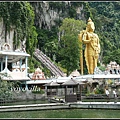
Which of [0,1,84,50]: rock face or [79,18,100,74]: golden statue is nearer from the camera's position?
[79,18,100,74]: golden statue

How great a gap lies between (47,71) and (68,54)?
13.2 feet

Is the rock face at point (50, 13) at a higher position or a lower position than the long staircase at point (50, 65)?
higher

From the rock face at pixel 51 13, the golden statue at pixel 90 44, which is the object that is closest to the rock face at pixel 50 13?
the rock face at pixel 51 13

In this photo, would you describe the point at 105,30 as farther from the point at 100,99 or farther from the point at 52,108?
the point at 52,108

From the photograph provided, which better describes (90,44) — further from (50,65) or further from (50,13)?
(50,13)

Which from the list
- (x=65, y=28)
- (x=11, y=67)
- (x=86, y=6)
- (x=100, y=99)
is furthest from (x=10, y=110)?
(x=86, y=6)

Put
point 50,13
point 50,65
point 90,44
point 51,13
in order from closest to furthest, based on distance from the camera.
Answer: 1. point 90,44
2. point 50,65
3. point 50,13
4. point 51,13

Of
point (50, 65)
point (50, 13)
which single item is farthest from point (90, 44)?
point (50, 13)

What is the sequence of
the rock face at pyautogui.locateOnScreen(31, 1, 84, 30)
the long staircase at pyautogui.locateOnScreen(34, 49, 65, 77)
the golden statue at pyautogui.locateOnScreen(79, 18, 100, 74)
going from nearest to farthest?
the golden statue at pyautogui.locateOnScreen(79, 18, 100, 74)
the long staircase at pyautogui.locateOnScreen(34, 49, 65, 77)
the rock face at pyautogui.locateOnScreen(31, 1, 84, 30)

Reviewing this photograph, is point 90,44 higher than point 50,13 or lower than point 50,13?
lower

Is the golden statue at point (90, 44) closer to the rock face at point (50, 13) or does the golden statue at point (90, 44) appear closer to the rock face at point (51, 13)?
the rock face at point (50, 13)

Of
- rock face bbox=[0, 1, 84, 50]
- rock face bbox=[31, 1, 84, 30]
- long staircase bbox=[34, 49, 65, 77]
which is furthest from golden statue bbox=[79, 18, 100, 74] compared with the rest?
rock face bbox=[31, 1, 84, 30]

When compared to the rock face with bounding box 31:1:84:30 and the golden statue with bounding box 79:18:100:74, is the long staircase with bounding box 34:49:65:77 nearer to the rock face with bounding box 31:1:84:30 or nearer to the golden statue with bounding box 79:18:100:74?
the golden statue with bounding box 79:18:100:74

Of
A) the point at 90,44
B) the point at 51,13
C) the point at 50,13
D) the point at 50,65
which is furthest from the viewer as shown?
the point at 51,13
